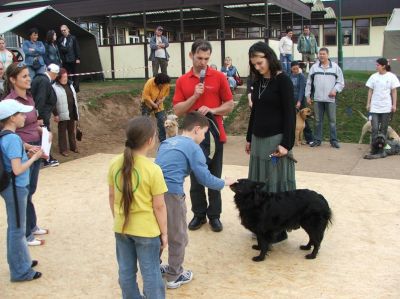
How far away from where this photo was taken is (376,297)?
3414 millimetres

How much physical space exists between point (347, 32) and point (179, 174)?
3122 centimetres

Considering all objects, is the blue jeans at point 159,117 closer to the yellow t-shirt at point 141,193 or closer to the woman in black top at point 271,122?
the woman in black top at point 271,122

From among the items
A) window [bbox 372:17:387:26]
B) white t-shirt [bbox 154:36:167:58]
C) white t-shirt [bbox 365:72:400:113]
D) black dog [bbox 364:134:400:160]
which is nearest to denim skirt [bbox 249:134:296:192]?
black dog [bbox 364:134:400:160]

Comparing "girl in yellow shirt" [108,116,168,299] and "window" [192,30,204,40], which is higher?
"window" [192,30,204,40]

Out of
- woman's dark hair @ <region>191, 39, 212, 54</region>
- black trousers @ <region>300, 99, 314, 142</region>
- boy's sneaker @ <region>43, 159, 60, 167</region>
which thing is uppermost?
woman's dark hair @ <region>191, 39, 212, 54</region>

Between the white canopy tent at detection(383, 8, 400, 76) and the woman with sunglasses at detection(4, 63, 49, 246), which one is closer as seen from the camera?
the woman with sunglasses at detection(4, 63, 49, 246)

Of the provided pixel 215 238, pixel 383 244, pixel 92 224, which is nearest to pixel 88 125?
pixel 92 224

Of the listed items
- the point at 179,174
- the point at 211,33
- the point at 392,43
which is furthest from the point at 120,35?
the point at 179,174

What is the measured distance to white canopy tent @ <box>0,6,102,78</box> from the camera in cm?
1368

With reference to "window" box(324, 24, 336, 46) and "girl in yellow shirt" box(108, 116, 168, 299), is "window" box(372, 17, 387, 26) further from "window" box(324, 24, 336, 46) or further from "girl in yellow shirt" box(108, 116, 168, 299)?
"girl in yellow shirt" box(108, 116, 168, 299)

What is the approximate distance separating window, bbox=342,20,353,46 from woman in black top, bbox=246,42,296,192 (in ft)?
97.9

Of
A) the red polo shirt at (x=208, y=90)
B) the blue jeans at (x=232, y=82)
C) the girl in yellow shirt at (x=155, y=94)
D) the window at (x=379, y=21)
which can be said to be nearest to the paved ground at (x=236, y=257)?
the red polo shirt at (x=208, y=90)

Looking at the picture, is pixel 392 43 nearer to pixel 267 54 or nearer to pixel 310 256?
pixel 267 54

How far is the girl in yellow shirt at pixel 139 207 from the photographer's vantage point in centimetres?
277
